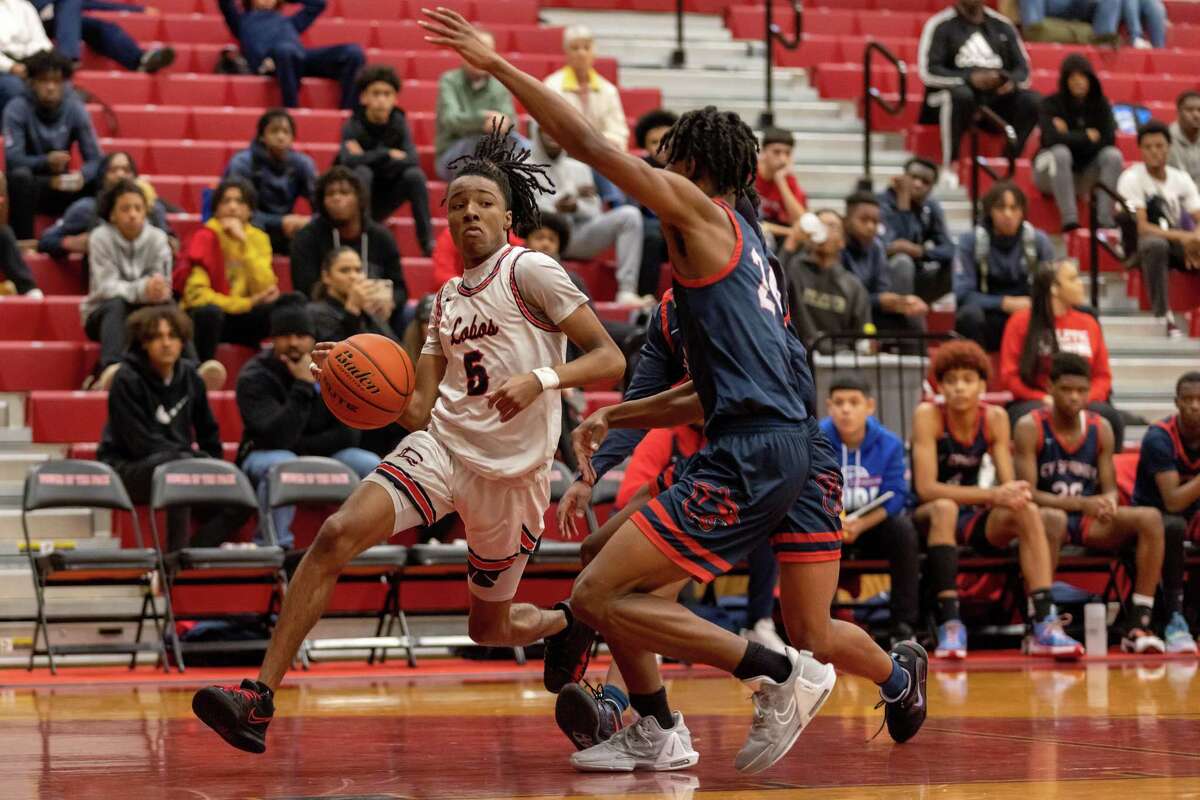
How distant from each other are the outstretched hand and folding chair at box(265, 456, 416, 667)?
4799 millimetres

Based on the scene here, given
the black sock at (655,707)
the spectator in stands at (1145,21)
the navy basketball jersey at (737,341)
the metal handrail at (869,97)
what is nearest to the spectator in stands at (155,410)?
the black sock at (655,707)

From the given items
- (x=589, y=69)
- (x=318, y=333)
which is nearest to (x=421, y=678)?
(x=318, y=333)

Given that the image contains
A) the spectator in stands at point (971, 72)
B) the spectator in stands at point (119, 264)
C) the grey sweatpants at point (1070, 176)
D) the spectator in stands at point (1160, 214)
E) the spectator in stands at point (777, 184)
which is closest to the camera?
the spectator in stands at point (119, 264)

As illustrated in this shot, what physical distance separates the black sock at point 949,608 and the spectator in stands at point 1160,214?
4.62 m

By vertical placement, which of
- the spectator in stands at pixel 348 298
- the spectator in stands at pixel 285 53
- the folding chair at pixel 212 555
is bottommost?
the folding chair at pixel 212 555

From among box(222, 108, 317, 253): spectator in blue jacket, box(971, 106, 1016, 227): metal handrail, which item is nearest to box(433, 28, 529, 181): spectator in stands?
box(222, 108, 317, 253): spectator in blue jacket

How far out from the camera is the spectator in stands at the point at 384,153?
11.9m

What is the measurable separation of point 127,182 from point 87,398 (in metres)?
1.33

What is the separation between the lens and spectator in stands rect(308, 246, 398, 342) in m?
10.1

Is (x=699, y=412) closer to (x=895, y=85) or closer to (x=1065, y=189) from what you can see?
(x=1065, y=189)

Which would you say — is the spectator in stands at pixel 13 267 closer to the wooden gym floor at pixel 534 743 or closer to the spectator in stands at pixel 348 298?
the spectator in stands at pixel 348 298

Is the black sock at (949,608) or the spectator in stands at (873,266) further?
the spectator in stands at (873,266)

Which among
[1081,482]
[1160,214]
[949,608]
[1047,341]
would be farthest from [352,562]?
[1160,214]

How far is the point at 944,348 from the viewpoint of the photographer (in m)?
9.75
